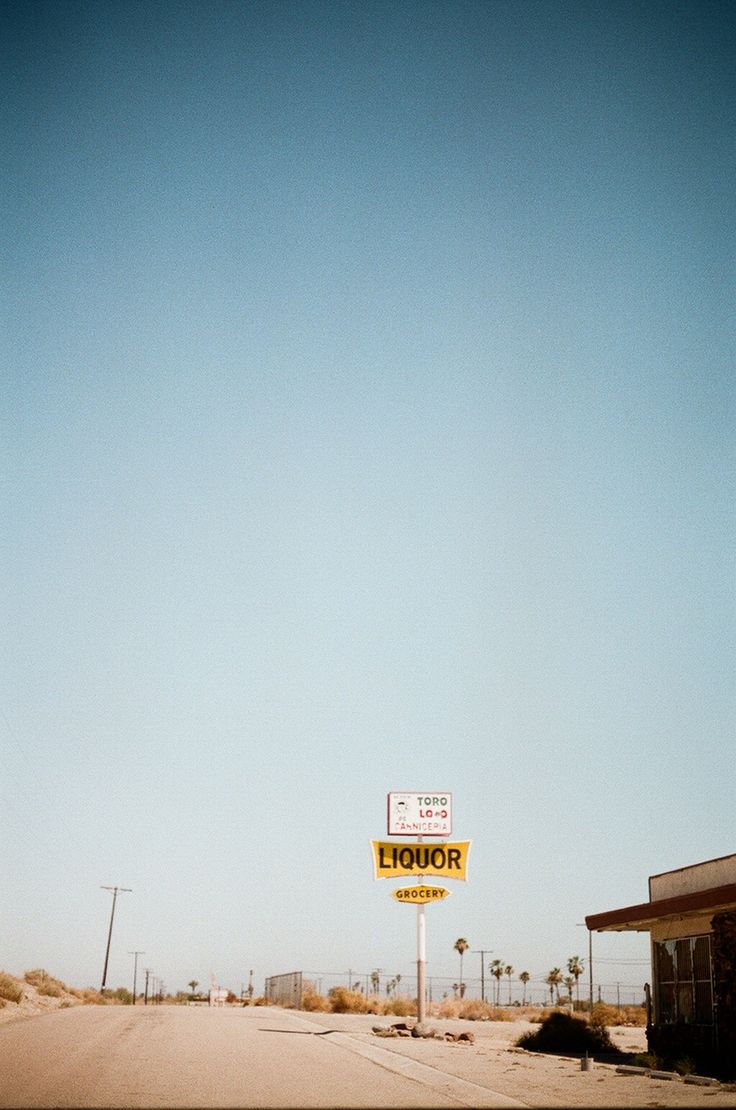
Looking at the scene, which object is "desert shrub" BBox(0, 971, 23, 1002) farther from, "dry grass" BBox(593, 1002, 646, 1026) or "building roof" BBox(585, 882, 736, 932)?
"dry grass" BBox(593, 1002, 646, 1026)

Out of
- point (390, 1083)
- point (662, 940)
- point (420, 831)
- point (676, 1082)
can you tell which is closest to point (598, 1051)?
point (662, 940)

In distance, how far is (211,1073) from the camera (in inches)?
507

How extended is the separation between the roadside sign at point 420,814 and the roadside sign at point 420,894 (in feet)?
5.78

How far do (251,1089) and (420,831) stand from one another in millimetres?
17447

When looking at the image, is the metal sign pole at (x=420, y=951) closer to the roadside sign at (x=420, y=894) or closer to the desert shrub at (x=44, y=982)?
the roadside sign at (x=420, y=894)

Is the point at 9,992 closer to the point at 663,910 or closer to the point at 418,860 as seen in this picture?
the point at 418,860

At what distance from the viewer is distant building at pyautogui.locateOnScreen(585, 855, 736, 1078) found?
18.4 meters

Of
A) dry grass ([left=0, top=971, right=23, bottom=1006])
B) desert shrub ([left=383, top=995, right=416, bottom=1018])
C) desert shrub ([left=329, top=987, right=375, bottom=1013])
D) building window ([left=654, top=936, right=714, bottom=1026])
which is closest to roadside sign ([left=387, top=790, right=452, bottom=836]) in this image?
building window ([left=654, top=936, right=714, bottom=1026])

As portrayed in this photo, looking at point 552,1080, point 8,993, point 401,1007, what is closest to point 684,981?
point 552,1080

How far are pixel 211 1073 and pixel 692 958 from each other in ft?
43.5

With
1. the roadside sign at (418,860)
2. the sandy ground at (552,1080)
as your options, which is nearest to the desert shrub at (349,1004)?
the roadside sign at (418,860)

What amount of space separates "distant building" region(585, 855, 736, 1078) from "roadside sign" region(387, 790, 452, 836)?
17.3 feet

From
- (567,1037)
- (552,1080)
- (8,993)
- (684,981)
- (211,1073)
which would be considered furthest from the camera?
(8,993)

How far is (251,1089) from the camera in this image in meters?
11.3
